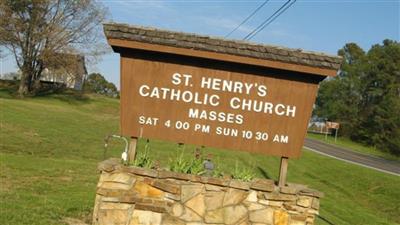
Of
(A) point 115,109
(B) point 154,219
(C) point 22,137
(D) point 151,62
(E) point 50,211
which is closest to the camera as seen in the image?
(B) point 154,219

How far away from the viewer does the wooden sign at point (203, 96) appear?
8953 mm

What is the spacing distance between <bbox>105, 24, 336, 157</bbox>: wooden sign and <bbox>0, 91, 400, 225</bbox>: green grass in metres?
1.62

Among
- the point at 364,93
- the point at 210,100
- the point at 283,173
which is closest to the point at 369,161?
the point at 283,173

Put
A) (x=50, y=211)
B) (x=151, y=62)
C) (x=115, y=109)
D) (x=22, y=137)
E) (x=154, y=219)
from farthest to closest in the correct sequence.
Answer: (x=115, y=109) → (x=22, y=137) → (x=50, y=211) → (x=151, y=62) → (x=154, y=219)

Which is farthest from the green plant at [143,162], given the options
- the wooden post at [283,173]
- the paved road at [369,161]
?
the paved road at [369,161]

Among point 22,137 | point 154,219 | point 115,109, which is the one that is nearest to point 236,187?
point 154,219

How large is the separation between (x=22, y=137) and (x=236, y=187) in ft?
65.4

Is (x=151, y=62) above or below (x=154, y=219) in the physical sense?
above

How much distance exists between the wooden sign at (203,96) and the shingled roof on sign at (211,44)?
0.27 ft

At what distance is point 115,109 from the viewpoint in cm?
5816

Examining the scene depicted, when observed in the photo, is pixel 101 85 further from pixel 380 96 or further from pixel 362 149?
pixel 362 149

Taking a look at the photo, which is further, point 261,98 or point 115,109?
point 115,109

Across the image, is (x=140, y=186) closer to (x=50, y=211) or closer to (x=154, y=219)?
(x=154, y=219)

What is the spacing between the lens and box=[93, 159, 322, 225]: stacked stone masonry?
27.5 ft
